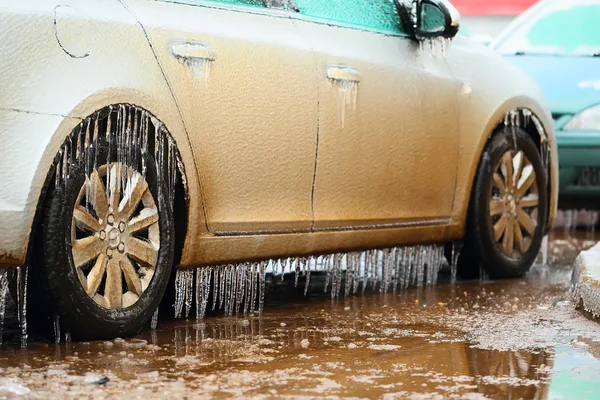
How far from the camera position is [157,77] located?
16.0 ft

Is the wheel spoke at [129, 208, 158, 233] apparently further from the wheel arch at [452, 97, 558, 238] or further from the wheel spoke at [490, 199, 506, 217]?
the wheel spoke at [490, 199, 506, 217]

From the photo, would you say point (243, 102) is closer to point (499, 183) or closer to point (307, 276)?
point (307, 276)

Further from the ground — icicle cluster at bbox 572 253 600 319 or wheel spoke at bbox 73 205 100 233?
wheel spoke at bbox 73 205 100 233

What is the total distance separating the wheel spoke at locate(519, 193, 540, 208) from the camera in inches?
290

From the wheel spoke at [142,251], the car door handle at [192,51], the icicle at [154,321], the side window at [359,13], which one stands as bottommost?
the icicle at [154,321]

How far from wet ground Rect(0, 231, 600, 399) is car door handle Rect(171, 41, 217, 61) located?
1072 millimetres

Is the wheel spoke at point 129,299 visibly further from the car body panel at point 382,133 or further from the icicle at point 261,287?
the car body panel at point 382,133

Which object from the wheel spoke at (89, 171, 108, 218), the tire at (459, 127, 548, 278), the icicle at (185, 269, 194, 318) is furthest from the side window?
the wheel spoke at (89, 171, 108, 218)

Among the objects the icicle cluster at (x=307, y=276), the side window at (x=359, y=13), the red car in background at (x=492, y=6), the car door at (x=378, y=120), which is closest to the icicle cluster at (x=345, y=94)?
the car door at (x=378, y=120)

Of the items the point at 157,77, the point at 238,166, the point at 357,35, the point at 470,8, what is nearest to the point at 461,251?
the point at 357,35

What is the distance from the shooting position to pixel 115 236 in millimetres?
4762

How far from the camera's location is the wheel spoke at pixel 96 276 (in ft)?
15.3

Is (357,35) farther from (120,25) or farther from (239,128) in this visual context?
(120,25)

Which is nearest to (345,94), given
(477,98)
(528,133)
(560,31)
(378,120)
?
(378,120)
